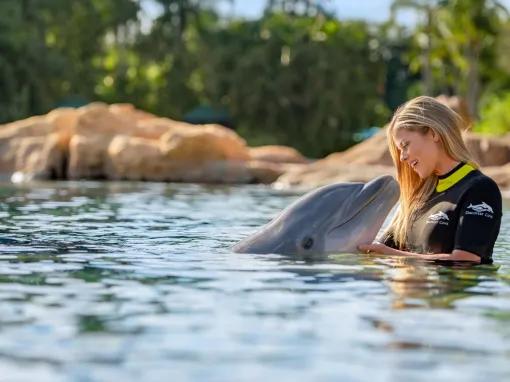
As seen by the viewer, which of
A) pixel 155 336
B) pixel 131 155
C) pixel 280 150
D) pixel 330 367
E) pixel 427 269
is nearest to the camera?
pixel 330 367

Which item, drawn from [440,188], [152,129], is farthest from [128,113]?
[440,188]

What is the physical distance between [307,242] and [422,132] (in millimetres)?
1151

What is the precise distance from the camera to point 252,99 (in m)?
45.7

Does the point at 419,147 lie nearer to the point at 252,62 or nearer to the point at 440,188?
the point at 440,188

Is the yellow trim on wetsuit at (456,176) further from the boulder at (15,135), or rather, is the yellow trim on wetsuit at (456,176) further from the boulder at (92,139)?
the boulder at (15,135)

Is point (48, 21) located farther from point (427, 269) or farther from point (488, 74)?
point (427, 269)

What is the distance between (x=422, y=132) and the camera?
7.58 metres

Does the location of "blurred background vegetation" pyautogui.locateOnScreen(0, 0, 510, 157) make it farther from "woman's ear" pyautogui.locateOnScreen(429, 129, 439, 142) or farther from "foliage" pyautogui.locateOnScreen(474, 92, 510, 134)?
"woman's ear" pyautogui.locateOnScreen(429, 129, 439, 142)

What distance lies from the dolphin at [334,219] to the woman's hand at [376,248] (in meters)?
0.10

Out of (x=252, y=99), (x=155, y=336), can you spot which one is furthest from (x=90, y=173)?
(x=155, y=336)

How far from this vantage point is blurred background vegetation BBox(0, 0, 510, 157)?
45.3m

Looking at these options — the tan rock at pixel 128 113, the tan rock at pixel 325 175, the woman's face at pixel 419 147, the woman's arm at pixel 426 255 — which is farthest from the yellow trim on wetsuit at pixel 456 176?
the tan rock at pixel 128 113

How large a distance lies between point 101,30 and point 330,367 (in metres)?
50.0

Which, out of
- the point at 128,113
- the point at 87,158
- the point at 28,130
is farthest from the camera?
the point at 128,113
